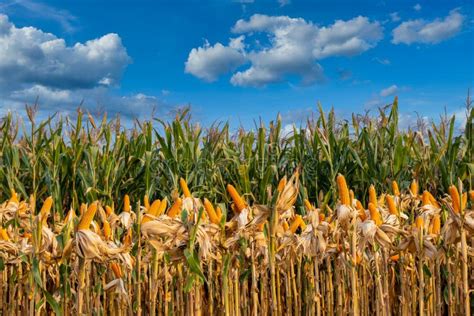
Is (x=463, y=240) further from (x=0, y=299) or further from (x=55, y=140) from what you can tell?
(x=55, y=140)

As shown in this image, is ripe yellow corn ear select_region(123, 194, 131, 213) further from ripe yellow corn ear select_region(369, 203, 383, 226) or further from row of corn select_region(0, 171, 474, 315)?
ripe yellow corn ear select_region(369, 203, 383, 226)

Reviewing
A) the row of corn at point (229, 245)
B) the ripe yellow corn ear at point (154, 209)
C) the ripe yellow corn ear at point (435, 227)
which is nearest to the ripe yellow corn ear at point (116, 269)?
the row of corn at point (229, 245)

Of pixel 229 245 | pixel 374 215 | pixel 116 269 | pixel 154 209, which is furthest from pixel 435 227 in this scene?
pixel 116 269

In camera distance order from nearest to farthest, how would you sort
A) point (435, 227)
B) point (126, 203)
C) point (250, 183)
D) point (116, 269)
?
1. point (116, 269)
2. point (435, 227)
3. point (126, 203)
4. point (250, 183)

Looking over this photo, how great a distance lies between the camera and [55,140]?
7.50 metres

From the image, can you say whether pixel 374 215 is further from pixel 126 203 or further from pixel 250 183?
pixel 250 183

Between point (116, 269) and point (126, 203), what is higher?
point (126, 203)

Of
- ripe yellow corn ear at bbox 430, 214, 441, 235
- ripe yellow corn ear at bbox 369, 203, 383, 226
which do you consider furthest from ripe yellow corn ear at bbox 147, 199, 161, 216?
ripe yellow corn ear at bbox 430, 214, 441, 235

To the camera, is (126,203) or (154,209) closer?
(154,209)

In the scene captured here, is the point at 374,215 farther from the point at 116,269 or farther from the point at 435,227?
the point at 116,269

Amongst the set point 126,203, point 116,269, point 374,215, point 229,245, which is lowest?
point 116,269

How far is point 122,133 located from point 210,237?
4574 millimetres

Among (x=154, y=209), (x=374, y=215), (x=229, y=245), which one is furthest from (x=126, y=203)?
(x=374, y=215)

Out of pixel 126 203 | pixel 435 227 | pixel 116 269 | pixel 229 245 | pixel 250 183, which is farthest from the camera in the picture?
pixel 250 183
